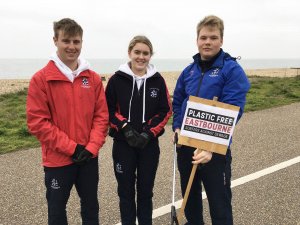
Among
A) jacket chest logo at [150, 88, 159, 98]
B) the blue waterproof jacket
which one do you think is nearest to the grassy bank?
jacket chest logo at [150, 88, 159, 98]

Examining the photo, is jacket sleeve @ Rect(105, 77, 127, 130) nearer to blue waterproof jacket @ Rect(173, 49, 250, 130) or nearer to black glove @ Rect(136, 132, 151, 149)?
black glove @ Rect(136, 132, 151, 149)

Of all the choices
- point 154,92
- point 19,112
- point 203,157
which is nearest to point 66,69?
point 154,92

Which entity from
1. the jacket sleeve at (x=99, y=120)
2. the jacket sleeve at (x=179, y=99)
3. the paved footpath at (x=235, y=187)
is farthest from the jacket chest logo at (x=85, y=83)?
the paved footpath at (x=235, y=187)

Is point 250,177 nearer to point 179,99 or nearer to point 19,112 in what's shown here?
point 179,99

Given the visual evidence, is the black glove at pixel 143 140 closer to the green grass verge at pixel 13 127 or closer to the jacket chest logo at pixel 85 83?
the jacket chest logo at pixel 85 83

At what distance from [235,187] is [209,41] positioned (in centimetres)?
241

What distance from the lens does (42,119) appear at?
9.04ft

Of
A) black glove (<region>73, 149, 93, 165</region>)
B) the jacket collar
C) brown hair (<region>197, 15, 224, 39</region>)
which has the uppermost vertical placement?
brown hair (<region>197, 15, 224, 39</region>)

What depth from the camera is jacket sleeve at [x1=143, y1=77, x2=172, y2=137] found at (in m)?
3.16

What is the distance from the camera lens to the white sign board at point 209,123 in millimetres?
2787

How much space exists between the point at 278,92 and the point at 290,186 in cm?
976

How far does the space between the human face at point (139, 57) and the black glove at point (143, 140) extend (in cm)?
61

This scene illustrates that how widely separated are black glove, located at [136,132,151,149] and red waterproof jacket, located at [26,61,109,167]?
0.33 m

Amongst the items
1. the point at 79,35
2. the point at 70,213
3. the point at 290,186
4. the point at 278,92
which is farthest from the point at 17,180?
the point at 278,92
